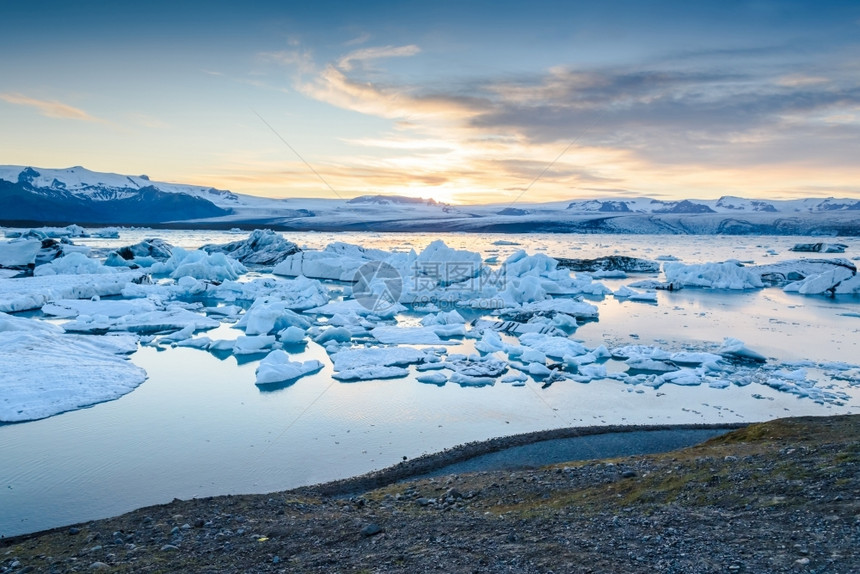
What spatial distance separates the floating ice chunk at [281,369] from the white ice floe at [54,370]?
6.36 feet

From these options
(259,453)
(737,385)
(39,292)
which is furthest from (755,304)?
(39,292)

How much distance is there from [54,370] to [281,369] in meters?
3.41

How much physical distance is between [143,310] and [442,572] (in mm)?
14293

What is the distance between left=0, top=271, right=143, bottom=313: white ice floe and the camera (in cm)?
1520

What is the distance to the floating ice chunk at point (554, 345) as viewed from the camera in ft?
34.9

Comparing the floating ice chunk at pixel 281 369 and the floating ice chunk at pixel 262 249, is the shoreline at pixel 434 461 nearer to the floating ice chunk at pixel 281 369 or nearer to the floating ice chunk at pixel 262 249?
the floating ice chunk at pixel 281 369

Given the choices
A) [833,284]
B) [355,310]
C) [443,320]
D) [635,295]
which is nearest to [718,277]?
[833,284]

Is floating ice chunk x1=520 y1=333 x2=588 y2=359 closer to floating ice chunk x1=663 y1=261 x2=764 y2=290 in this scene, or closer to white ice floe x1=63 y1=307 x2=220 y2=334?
white ice floe x1=63 y1=307 x2=220 y2=334

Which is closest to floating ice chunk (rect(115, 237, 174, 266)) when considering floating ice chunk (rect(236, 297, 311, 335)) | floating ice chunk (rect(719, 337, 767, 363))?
floating ice chunk (rect(236, 297, 311, 335))

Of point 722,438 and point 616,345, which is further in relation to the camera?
point 616,345

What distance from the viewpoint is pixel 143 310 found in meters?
14.9

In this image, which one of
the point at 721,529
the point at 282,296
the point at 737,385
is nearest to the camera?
the point at 721,529

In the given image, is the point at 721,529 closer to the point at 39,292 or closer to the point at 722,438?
the point at 722,438

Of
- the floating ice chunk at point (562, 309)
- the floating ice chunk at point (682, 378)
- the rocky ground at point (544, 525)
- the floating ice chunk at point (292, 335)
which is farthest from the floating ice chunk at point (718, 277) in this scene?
the rocky ground at point (544, 525)
